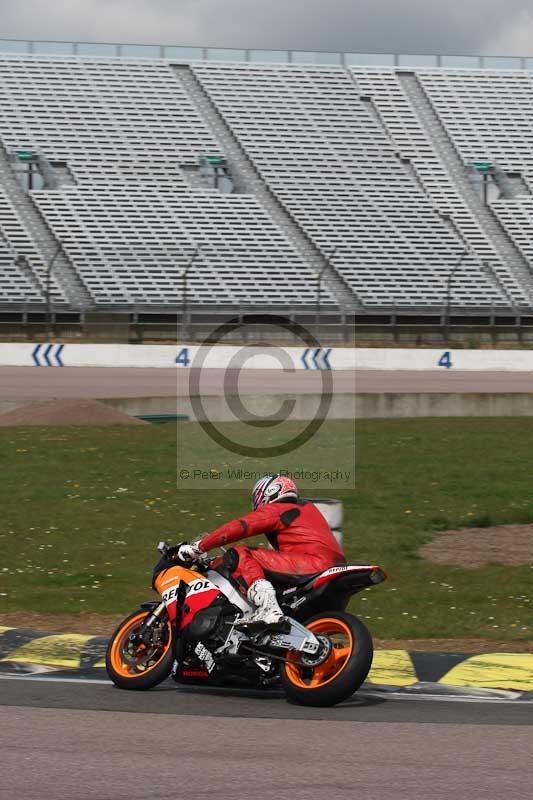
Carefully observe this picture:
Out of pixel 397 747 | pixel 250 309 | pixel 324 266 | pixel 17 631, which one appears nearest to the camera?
pixel 397 747

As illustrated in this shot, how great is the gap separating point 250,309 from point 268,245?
5313 mm

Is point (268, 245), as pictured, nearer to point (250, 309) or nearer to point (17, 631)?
point (250, 309)

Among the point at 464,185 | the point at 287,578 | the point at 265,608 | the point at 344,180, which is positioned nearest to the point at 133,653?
the point at 265,608

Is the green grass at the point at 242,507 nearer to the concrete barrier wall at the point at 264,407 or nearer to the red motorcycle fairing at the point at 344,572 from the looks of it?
the concrete barrier wall at the point at 264,407

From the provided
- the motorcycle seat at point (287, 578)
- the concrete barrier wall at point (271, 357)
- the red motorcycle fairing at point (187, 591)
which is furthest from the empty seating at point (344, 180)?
the motorcycle seat at point (287, 578)

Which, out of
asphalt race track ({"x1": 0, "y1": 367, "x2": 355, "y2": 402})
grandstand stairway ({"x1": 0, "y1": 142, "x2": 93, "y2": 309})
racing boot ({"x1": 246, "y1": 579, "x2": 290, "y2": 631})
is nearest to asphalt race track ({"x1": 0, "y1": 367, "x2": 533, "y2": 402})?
asphalt race track ({"x1": 0, "y1": 367, "x2": 355, "y2": 402})

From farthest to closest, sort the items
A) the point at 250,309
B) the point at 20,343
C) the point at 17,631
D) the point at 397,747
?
the point at 250,309, the point at 20,343, the point at 17,631, the point at 397,747

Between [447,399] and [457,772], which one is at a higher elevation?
[447,399]

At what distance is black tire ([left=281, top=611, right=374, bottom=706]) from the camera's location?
6.55 meters

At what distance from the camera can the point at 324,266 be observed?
46.2 metres

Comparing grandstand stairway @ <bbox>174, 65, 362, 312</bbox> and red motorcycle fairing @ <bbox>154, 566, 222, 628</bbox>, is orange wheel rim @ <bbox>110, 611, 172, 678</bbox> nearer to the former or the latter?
red motorcycle fairing @ <bbox>154, 566, 222, 628</bbox>

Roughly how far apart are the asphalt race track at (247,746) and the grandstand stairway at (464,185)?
41.0 meters

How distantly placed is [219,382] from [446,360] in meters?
7.83

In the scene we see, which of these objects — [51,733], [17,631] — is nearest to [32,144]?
[17,631]
